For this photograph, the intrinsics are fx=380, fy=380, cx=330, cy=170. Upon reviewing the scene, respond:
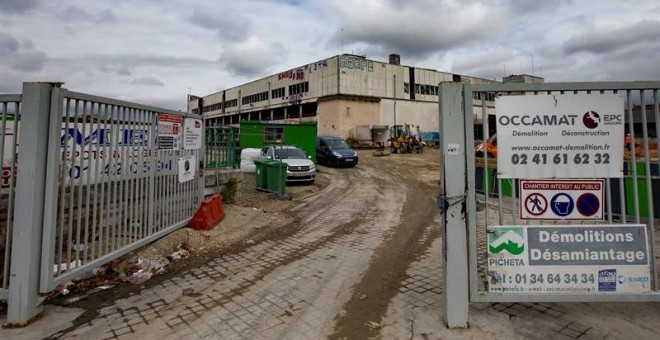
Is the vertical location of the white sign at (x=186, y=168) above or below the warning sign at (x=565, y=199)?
above

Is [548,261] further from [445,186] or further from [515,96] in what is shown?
[515,96]

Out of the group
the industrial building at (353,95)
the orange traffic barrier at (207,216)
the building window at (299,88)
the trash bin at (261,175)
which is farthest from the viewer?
the building window at (299,88)

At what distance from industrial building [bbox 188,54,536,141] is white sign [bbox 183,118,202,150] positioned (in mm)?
31737

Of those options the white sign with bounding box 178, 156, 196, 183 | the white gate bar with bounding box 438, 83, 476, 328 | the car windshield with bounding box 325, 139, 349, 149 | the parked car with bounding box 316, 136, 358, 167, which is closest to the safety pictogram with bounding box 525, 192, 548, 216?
the white gate bar with bounding box 438, 83, 476, 328

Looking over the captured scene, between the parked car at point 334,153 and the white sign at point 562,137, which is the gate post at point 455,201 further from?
the parked car at point 334,153

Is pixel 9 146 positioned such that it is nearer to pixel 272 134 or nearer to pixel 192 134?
pixel 192 134

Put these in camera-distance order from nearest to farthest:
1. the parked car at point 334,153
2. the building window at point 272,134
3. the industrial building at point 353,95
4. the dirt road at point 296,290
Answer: the dirt road at point 296,290 < the building window at point 272,134 < the parked car at point 334,153 < the industrial building at point 353,95

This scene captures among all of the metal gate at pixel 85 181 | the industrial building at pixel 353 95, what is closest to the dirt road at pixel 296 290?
the metal gate at pixel 85 181

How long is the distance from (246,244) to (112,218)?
2.46 metres

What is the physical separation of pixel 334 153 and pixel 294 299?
17841 mm

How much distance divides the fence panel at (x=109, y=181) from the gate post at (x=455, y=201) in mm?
3835

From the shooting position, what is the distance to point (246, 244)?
6.90 meters

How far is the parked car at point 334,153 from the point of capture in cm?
2172

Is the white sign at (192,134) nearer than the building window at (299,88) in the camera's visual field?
Yes
